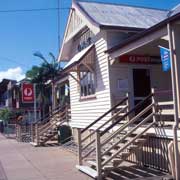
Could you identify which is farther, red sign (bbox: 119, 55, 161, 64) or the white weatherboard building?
red sign (bbox: 119, 55, 161, 64)

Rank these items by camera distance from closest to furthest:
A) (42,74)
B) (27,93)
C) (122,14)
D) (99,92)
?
(99,92) → (122,14) → (27,93) → (42,74)

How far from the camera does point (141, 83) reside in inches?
580

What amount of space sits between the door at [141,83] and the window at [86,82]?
2.21 metres

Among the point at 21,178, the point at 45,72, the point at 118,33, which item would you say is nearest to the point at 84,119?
the point at 118,33

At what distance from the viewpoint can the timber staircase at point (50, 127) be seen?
67.5ft

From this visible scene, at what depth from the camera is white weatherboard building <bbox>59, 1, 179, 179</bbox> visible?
10773 mm

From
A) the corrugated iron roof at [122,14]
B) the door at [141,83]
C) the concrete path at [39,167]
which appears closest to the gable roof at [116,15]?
the corrugated iron roof at [122,14]

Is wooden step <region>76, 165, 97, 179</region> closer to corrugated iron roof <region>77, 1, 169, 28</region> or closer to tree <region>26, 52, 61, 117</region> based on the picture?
corrugated iron roof <region>77, 1, 169, 28</region>

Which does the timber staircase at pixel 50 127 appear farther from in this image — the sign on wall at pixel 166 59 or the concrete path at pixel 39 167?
the sign on wall at pixel 166 59

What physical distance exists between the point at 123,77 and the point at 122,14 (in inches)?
137

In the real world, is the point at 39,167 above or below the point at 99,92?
below

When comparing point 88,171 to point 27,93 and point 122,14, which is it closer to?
point 122,14

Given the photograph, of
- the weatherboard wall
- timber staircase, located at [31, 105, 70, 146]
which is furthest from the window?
timber staircase, located at [31, 105, 70, 146]

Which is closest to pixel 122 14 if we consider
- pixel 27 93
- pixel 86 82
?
pixel 86 82
